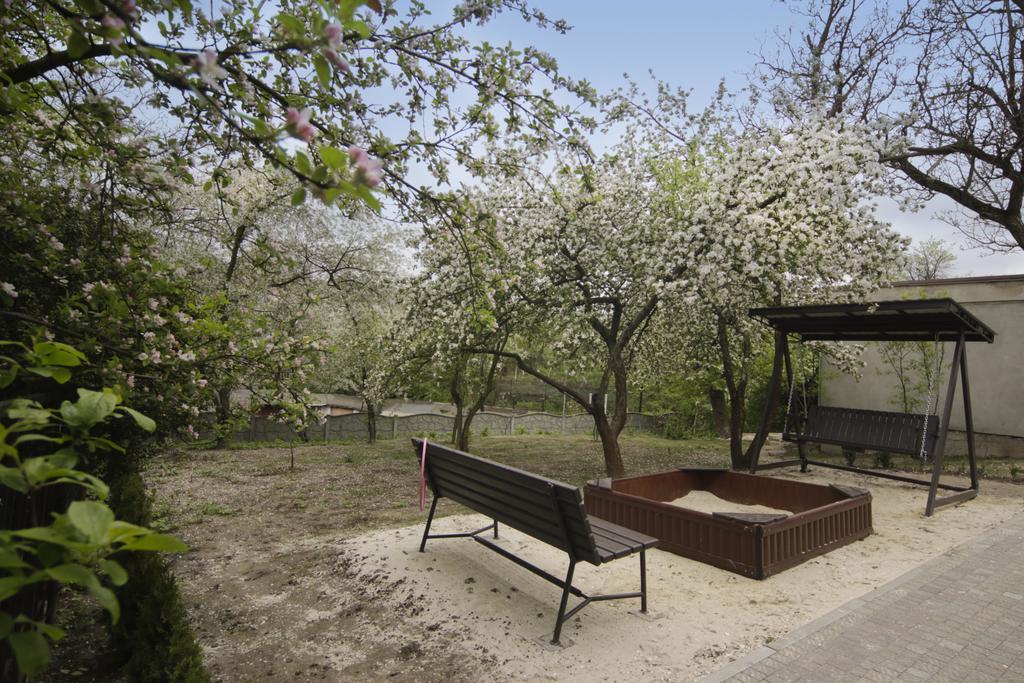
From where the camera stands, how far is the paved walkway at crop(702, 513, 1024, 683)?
138 inches

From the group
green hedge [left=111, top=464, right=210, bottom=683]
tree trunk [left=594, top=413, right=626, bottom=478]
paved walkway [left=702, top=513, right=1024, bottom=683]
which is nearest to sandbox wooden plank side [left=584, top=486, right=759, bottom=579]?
paved walkway [left=702, top=513, right=1024, bottom=683]

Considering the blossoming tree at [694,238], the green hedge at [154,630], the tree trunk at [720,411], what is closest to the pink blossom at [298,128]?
the green hedge at [154,630]

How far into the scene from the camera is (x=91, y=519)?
102 centimetres

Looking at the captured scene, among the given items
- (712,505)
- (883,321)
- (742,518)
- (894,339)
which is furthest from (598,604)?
(894,339)

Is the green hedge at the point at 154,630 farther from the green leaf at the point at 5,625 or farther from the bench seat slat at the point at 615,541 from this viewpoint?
the bench seat slat at the point at 615,541

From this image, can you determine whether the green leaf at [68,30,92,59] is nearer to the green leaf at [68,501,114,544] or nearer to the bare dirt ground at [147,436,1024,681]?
the green leaf at [68,501,114,544]

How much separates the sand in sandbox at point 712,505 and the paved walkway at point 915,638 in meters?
1.66

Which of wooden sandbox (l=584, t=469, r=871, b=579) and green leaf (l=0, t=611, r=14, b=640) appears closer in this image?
green leaf (l=0, t=611, r=14, b=640)

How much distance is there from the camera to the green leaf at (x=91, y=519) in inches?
38.7

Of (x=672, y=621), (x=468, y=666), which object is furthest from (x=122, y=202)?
(x=672, y=621)

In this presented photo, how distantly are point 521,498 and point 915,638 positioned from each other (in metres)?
2.77

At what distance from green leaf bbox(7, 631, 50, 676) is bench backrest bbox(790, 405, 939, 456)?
9969mm

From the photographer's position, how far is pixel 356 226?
58.8 ft

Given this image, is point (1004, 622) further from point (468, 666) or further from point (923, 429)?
point (923, 429)
